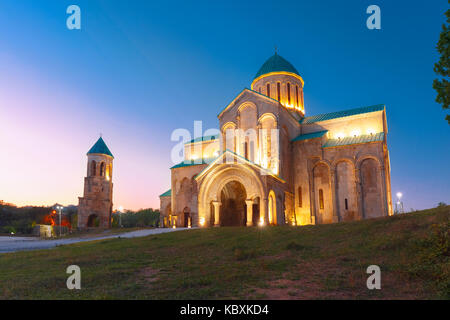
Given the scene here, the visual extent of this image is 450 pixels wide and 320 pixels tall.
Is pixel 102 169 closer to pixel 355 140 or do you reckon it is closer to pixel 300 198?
pixel 300 198

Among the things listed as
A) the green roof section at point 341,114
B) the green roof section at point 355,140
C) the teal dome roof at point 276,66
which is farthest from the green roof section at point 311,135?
the teal dome roof at point 276,66

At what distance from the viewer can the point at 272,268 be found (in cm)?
961

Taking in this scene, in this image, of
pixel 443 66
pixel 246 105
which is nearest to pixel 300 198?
pixel 246 105

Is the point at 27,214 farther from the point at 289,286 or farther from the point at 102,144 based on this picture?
the point at 289,286

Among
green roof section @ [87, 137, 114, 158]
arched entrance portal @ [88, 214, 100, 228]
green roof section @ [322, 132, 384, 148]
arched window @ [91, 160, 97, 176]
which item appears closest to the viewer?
green roof section @ [322, 132, 384, 148]

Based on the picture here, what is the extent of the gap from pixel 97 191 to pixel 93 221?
4.08 metres

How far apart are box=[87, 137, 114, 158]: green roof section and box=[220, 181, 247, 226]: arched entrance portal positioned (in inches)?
878

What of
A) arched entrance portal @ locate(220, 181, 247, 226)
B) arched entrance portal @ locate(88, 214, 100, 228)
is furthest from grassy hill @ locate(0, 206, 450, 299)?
arched entrance portal @ locate(88, 214, 100, 228)

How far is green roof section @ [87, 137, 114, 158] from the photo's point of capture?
1658 inches

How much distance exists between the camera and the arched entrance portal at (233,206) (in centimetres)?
2742

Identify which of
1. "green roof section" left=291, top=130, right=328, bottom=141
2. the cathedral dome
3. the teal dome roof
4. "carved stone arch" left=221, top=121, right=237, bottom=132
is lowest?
"green roof section" left=291, top=130, right=328, bottom=141

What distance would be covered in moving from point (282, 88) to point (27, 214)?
60488mm

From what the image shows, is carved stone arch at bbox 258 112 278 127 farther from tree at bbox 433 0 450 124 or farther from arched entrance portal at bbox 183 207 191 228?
tree at bbox 433 0 450 124

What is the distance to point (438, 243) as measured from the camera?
30.4 feet
